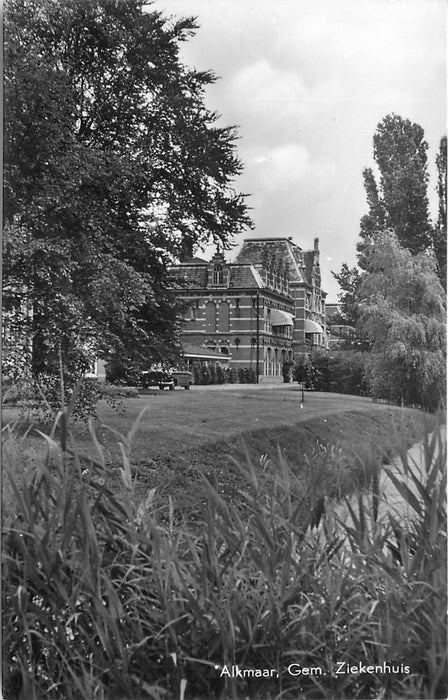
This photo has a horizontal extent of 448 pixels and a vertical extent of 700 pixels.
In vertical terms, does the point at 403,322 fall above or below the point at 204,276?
below

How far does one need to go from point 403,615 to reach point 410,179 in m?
1.28

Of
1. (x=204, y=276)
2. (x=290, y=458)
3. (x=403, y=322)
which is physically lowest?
(x=290, y=458)

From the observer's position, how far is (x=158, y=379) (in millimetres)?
1884

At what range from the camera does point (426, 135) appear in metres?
1.80

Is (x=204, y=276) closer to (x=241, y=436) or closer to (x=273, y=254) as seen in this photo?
(x=273, y=254)

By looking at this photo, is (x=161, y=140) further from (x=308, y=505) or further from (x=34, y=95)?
(x=308, y=505)

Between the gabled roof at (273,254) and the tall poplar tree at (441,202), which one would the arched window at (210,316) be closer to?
the gabled roof at (273,254)

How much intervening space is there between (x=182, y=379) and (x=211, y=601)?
0.66 m

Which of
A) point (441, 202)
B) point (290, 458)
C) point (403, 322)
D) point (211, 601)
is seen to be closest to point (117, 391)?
point (290, 458)

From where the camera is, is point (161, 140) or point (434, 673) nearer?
point (434, 673)

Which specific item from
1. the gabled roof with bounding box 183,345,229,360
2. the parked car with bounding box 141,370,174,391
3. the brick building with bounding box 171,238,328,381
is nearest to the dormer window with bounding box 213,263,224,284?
the brick building with bounding box 171,238,328,381

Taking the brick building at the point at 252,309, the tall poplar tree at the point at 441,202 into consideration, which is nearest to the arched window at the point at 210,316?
the brick building at the point at 252,309

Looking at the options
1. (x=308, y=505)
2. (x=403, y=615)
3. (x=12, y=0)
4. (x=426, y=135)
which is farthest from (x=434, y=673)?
(x=12, y=0)

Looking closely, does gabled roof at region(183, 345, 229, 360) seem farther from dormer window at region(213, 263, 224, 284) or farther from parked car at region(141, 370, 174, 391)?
dormer window at region(213, 263, 224, 284)
